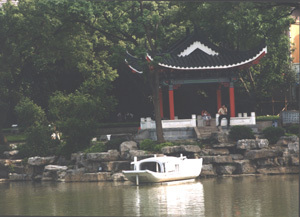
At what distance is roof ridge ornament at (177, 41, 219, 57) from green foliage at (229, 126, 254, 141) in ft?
17.4

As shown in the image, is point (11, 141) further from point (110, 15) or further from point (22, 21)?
point (110, 15)

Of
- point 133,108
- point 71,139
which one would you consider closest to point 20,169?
point 71,139

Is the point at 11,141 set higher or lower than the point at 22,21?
lower

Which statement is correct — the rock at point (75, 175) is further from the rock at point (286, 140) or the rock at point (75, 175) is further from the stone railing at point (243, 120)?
the rock at point (286, 140)

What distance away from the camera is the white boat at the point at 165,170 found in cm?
1964

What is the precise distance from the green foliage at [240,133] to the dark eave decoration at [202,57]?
4.16 m

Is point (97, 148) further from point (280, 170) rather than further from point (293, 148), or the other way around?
point (293, 148)

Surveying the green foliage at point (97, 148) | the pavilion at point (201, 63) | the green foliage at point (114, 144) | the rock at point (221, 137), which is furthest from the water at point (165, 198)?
the pavilion at point (201, 63)

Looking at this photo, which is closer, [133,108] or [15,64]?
[15,64]

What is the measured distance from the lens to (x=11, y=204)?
15.9 meters

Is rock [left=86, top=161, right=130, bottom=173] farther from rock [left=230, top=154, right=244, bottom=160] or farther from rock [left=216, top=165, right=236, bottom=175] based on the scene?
rock [left=230, top=154, right=244, bottom=160]

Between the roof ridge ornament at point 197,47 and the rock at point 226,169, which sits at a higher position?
the roof ridge ornament at point 197,47

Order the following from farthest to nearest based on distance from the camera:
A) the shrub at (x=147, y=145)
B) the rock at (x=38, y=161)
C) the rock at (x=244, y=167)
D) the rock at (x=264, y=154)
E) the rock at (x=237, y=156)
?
the rock at (x=38, y=161) → the shrub at (x=147, y=145) → the rock at (x=237, y=156) → the rock at (x=264, y=154) → the rock at (x=244, y=167)

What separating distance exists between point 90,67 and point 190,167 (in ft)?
Answer: 34.8
